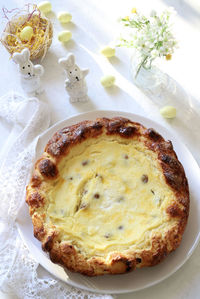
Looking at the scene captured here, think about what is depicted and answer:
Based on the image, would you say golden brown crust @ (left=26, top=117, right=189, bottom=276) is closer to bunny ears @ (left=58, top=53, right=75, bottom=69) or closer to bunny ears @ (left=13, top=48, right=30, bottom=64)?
bunny ears @ (left=58, top=53, right=75, bottom=69)

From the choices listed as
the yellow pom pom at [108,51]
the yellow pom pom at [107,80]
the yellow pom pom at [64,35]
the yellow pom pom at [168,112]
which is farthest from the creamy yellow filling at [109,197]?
the yellow pom pom at [64,35]

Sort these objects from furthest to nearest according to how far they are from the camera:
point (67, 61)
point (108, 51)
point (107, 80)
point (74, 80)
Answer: point (108, 51), point (107, 80), point (74, 80), point (67, 61)

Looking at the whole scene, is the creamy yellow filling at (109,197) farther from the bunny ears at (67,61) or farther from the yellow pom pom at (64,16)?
the yellow pom pom at (64,16)

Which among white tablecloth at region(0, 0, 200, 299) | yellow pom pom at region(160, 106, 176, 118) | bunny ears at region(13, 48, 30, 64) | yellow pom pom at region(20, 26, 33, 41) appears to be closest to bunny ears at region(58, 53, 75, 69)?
bunny ears at region(13, 48, 30, 64)

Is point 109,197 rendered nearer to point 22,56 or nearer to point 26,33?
point 22,56

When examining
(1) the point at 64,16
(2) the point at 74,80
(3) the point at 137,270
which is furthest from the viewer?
(1) the point at 64,16

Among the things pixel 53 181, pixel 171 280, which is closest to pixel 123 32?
pixel 53 181

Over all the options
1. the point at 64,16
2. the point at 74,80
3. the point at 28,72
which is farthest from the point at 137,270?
the point at 64,16

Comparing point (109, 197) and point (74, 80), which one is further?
point (74, 80)
